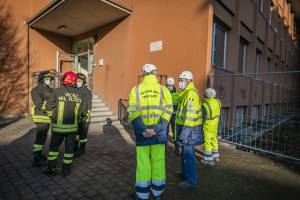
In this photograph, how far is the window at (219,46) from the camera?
8133 mm

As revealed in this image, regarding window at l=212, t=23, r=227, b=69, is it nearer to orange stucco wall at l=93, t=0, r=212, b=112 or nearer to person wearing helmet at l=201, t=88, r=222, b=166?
orange stucco wall at l=93, t=0, r=212, b=112

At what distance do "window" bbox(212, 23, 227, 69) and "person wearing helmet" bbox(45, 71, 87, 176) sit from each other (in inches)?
220

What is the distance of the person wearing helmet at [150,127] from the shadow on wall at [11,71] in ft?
31.9

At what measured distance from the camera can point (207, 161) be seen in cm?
487

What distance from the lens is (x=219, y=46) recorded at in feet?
27.9

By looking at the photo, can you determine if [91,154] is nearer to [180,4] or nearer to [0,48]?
[180,4]

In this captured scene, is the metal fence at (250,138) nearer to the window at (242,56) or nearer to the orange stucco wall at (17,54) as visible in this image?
the window at (242,56)

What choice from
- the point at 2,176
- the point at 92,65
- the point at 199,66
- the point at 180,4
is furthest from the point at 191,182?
the point at 92,65

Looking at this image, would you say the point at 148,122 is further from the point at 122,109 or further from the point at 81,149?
the point at 122,109

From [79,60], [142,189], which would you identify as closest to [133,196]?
[142,189]

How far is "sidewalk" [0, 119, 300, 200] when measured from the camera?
11.3 feet

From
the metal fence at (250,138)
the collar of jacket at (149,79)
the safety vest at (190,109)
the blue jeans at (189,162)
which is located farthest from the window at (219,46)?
the collar of jacket at (149,79)

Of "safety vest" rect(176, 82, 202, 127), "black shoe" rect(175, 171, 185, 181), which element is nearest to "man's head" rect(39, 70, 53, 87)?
"safety vest" rect(176, 82, 202, 127)

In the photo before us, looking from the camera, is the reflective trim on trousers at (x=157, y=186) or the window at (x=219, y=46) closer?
the reflective trim on trousers at (x=157, y=186)
